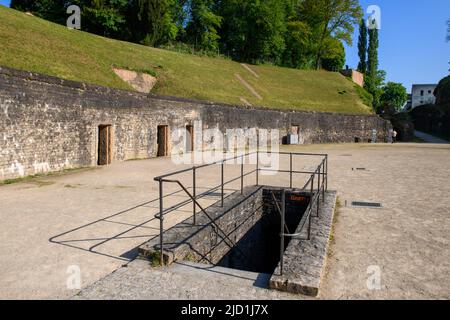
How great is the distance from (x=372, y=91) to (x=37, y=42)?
162ft

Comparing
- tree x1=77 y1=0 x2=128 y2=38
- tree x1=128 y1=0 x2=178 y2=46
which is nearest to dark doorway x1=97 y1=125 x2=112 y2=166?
tree x1=77 y1=0 x2=128 y2=38

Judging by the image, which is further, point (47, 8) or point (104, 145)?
point (47, 8)

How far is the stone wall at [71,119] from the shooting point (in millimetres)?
10531

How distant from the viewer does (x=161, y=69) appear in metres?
25.7

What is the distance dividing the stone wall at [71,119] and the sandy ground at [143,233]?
1293 mm

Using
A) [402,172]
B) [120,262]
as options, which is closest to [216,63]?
[402,172]

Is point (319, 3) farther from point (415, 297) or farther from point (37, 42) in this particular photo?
point (415, 297)

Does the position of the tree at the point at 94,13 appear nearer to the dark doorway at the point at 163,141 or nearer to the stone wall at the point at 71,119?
the stone wall at the point at 71,119

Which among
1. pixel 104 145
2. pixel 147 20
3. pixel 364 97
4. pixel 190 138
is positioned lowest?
pixel 104 145

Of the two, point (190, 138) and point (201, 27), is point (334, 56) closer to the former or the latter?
point (201, 27)

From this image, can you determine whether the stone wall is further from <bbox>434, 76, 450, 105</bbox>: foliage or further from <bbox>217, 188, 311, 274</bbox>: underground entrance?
<bbox>434, 76, 450, 105</bbox>: foliage

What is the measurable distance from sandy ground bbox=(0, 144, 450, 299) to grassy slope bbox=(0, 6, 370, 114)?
22.8 ft

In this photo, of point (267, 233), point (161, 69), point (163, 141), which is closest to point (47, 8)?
point (161, 69)

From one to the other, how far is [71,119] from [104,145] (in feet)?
7.00
